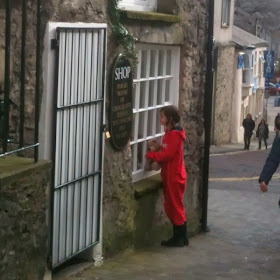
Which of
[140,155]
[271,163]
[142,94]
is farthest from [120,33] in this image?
[271,163]

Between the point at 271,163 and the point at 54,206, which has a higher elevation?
the point at 271,163

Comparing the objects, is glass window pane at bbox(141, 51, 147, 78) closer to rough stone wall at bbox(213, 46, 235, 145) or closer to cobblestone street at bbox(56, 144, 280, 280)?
cobblestone street at bbox(56, 144, 280, 280)

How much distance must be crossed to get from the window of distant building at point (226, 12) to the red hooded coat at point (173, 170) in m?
28.6

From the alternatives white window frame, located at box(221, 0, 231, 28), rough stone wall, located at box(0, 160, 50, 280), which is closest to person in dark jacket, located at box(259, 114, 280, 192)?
rough stone wall, located at box(0, 160, 50, 280)

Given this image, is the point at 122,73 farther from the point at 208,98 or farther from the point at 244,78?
the point at 244,78

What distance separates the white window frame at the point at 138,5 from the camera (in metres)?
7.97

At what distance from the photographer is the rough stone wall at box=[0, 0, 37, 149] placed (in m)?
5.99

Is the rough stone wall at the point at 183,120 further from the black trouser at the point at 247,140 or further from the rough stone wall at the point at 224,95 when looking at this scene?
the rough stone wall at the point at 224,95

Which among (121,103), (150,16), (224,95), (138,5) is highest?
(138,5)

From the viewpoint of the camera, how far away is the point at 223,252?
909 cm

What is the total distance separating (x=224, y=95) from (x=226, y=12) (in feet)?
13.5

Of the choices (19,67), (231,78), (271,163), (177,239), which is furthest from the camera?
(231,78)

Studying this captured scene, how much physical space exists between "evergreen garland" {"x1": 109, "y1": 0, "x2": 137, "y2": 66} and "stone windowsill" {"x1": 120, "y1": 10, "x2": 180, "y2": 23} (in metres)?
0.15

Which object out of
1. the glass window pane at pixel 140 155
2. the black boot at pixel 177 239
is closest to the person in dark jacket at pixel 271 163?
the black boot at pixel 177 239
